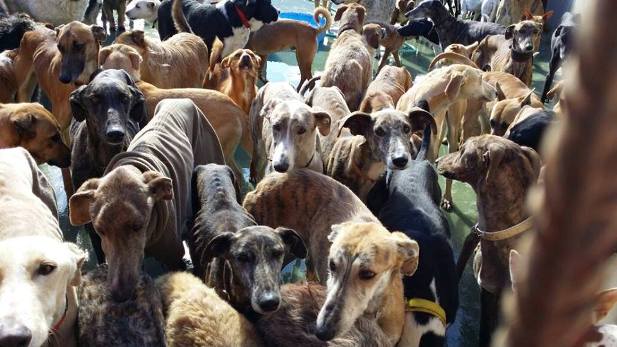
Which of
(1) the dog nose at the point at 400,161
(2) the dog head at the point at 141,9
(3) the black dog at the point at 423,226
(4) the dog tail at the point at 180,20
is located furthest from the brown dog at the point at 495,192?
(2) the dog head at the point at 141,9

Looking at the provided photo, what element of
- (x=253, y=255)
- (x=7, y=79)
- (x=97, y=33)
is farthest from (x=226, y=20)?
(x=253, y=255)

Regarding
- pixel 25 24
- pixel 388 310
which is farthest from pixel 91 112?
pixel 25 24

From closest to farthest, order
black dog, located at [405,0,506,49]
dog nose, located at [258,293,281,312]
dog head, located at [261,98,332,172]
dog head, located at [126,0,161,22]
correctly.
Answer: dog nose, located at [258,293,281,312]
dog head, located at [261,98,332,172]
dog head, located at [126,0,161,22]
black dog, located at [405,0,506,49]

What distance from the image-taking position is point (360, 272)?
315cm

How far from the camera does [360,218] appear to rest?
13.4 ft

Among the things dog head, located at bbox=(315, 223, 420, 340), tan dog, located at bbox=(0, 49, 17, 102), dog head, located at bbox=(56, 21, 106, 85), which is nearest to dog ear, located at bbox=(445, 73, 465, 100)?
dog head, located at bbox=(315, 223, 420, 340)

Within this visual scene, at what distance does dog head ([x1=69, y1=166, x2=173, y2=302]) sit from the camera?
132 inches

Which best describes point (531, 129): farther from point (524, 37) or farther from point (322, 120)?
point (524, 37)

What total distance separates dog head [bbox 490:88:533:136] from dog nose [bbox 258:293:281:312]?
369cm

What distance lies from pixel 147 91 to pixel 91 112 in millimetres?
1367

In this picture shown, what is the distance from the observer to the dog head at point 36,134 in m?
4.57

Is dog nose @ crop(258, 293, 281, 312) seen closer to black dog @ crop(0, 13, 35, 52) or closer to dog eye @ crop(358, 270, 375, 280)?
dog eye @ crop(358, 270, 375, 280)

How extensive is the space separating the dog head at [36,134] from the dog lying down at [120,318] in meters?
1.92

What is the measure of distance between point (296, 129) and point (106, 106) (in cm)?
146
